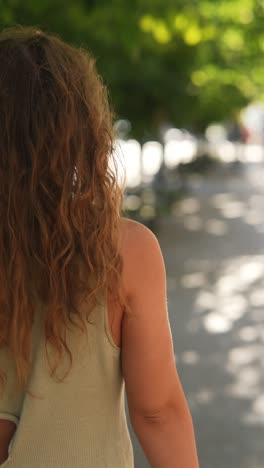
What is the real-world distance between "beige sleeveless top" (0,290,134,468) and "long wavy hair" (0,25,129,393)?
0.02 meters

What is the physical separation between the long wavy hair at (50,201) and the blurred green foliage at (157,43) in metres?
0.64

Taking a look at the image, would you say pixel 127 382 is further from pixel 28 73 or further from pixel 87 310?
pixel 28 73

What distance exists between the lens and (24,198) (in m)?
1.46

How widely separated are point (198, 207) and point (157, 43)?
9.90 metres

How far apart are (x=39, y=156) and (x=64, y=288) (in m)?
0.22

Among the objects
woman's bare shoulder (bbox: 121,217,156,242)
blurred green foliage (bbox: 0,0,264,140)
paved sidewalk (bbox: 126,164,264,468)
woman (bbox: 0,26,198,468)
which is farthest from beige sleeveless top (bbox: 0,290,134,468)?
paved sidewalk (bbox: 126,164,264,468)

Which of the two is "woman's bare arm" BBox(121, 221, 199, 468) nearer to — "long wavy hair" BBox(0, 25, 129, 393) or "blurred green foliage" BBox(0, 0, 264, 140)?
"long wavy hair" BBox(0, 25, 129, 393)

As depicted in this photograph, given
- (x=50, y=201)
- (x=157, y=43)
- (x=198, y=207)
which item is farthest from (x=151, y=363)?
(x=198, y=207)

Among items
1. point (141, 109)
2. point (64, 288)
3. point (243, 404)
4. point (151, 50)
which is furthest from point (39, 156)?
point (141, 109)

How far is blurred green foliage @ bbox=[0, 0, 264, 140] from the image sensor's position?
6324mm

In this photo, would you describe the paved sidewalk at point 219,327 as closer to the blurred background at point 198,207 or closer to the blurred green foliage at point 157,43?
the blurred background at point 198,207

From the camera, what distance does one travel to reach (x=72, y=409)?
1521mm

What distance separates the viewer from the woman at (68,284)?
146 cm

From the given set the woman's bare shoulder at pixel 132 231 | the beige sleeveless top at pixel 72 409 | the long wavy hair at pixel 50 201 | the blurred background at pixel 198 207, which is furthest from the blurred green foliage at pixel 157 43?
the beige sleeveless top at pixel 72 409
